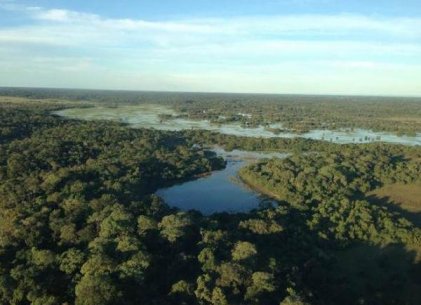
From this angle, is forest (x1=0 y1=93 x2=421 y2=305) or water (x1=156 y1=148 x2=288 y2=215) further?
water (x1=156 y1=148 x2=288 y2=215)

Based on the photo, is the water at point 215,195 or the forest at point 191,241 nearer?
the forest at point 191,241

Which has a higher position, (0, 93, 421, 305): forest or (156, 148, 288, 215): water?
(0, 93, 421, 305): forest

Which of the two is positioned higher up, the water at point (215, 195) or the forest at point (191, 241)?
the forest at point (191, 241)

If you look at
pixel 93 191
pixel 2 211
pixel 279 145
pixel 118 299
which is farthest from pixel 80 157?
pixel 118 299

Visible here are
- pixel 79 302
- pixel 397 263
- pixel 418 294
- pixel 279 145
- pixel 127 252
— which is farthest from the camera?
pixel 279 145

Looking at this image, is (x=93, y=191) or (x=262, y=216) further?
(x=93, y=191)

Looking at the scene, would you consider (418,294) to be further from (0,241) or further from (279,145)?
(279,145)
